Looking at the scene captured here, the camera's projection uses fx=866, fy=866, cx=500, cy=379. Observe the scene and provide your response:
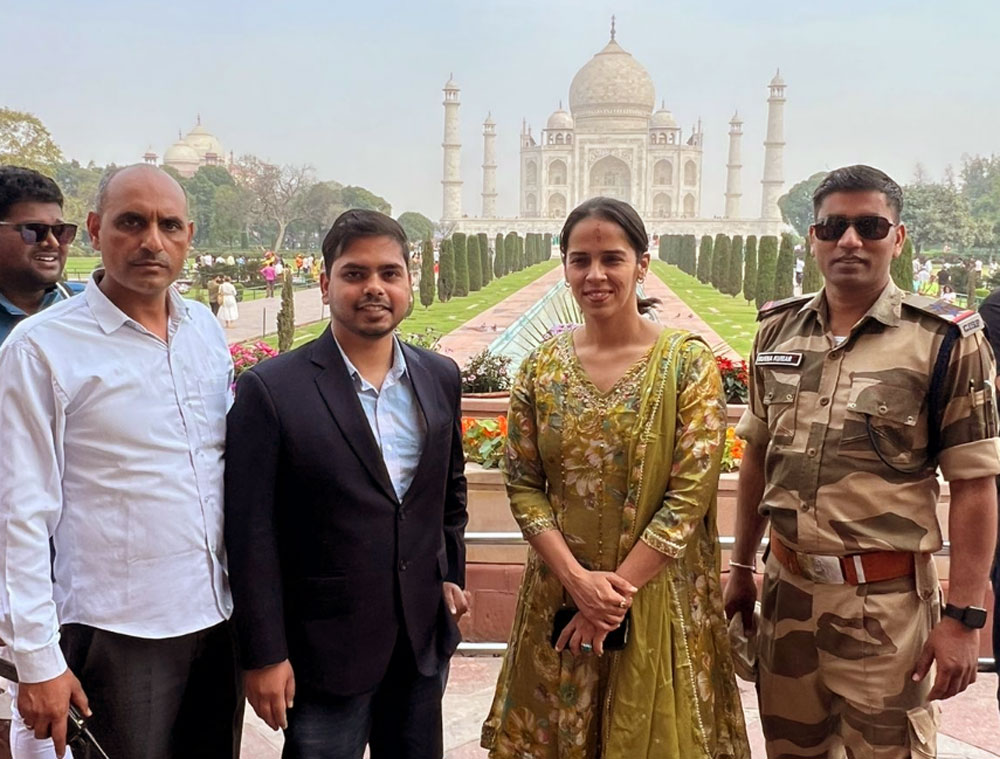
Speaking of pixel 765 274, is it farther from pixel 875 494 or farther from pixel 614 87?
pixel 614 87

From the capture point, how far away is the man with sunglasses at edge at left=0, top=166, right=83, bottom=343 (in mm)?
1695

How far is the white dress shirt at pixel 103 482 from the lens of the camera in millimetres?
1130

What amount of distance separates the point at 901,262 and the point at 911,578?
8.07m

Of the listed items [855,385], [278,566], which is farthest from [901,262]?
[278,566]

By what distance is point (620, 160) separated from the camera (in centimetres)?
4253

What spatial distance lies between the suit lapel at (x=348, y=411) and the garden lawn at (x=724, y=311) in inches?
255

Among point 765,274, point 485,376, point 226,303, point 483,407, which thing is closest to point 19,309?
point 483,407

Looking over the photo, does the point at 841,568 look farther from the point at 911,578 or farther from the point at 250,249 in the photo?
the point at 250,249

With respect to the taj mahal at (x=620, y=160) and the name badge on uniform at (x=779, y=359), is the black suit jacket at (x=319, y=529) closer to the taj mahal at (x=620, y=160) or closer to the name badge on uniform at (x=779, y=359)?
the name badge on uniform at (x=779, y=359)

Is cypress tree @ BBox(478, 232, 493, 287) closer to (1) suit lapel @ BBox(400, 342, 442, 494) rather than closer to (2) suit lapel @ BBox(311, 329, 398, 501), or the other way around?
(1) suit lapel @ BBox(400, 342, 442, 494)

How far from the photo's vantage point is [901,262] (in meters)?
8.56

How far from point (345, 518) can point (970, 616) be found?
949 millimetres

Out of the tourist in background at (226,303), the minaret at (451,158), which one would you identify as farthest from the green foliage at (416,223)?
the tourist in background at (226,303)

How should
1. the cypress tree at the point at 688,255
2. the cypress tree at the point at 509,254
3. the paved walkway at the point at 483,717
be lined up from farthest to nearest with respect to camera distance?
the cypress tree at the point at 688,255 → the cypress tree at the point at 509,254 → the paved walkway at the point at 483,717
